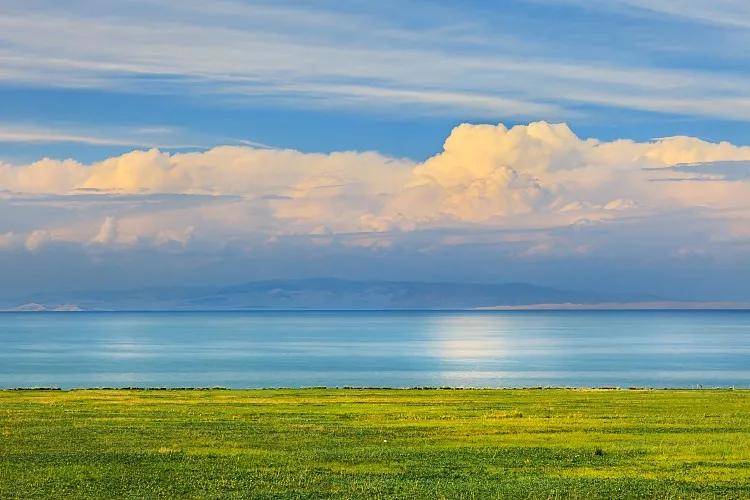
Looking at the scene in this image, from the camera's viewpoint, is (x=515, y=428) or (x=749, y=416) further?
(x=749, y=416)

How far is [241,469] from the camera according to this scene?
120 feet

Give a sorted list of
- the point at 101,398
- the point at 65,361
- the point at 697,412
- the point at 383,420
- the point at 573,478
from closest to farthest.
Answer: the point at 573,478 < the point at 383,420 < the point at 697,412 < the point at 101,398 < the point at 65,361

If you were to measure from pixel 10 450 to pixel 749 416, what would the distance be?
36.4 metres

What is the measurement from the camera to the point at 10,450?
4112cm

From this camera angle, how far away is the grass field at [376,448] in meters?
33.2

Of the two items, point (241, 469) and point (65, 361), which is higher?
point (65, 361)

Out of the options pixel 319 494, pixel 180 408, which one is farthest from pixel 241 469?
pixel 180 408

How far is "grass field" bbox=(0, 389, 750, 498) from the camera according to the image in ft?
109

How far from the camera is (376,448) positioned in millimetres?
42094

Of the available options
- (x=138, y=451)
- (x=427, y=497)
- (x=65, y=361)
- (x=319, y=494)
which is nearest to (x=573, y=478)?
(x=427, y=497)

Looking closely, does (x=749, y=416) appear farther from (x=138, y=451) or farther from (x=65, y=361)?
(x=65, y=361)

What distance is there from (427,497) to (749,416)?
29.6 meters

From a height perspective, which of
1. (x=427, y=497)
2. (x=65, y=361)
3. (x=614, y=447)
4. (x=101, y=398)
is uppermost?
(x=65, y=361)

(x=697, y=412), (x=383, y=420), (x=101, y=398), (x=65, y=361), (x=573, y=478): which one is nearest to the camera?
(x=573, y=478)
